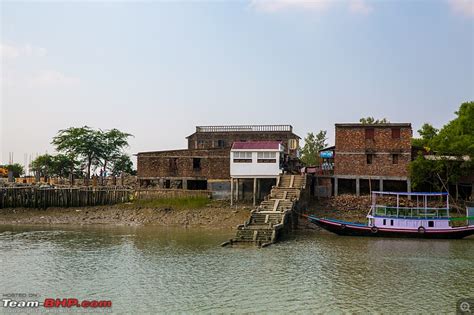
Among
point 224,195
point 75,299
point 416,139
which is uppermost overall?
point 416,139

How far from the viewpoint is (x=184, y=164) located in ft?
163

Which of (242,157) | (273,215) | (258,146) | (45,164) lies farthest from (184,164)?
(45,164)

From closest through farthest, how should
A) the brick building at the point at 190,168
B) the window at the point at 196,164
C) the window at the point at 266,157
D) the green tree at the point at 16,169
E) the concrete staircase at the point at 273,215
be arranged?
the concrete staircase at the point at 273,215 → the window at the point at 266,157 → the brick building at the point at 190,168 → the window at the point at 196,164 → the green tree at the point at 16,169

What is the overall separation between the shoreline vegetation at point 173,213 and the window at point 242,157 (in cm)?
408

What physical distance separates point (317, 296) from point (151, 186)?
33.1 m

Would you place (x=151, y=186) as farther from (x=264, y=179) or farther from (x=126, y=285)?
(x=126, y=285)

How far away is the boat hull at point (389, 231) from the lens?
34.8 metres

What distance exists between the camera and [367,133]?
4644 cm

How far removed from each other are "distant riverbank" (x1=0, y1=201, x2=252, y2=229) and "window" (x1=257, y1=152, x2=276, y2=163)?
463 cm

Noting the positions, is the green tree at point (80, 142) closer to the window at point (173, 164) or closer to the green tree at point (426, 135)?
the window at point (173, 164)

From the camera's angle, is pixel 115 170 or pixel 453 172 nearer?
pixel 453 172

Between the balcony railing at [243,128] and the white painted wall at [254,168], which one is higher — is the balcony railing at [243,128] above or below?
above

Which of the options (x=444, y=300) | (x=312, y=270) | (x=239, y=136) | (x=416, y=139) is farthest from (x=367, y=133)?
(x=444, y=300)

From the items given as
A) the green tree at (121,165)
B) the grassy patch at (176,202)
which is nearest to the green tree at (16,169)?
the green tree at (121,165)
